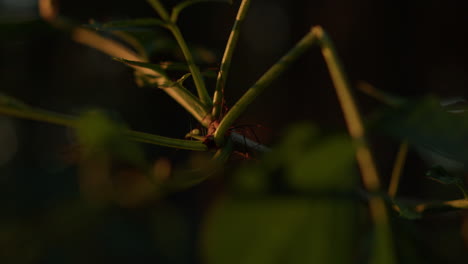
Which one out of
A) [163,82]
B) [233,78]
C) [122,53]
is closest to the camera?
[163,82]

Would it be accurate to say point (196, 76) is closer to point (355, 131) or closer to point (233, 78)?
point (355, 131)

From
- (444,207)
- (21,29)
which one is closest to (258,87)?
(444,207)

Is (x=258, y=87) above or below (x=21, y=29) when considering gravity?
below

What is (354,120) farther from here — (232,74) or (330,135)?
(232,74)

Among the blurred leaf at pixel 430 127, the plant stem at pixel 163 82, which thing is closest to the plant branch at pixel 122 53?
the plant stem at pixel 163 82

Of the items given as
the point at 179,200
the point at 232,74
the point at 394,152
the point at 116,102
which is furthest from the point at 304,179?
the point at 116,102

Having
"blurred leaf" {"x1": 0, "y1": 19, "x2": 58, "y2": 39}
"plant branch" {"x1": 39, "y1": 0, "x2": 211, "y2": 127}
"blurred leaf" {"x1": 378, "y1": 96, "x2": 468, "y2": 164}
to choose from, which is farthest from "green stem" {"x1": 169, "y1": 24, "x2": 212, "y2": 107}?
"blurred leaf" {"x1": 0, "y1": 19, "x2": 58, "y2": 39}
